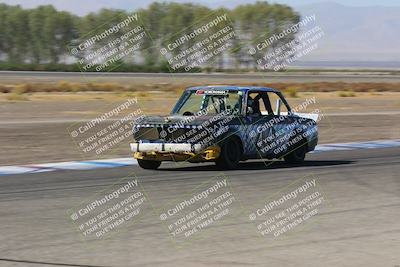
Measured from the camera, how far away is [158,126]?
48.6ft

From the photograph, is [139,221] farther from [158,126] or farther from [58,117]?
[58,117]

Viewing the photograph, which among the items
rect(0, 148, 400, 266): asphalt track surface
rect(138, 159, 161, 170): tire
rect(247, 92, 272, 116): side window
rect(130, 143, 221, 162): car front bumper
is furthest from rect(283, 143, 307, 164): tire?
rect(138, 159, 161, 170): tire

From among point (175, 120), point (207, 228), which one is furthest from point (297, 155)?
point (207, 228)

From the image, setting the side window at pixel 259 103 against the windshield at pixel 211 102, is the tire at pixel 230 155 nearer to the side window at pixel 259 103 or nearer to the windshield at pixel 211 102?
the windshield at pixel 211 102

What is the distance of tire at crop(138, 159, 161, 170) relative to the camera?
616 inches

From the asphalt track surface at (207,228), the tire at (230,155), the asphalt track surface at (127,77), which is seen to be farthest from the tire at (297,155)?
the asphalt track surface at (127,77)

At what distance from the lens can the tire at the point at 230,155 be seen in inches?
592

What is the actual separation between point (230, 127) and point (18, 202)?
487 centimetres

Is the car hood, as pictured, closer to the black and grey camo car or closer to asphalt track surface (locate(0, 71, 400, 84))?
the black and grey camo car

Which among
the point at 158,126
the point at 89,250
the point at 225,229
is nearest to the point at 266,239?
the point at 225,229

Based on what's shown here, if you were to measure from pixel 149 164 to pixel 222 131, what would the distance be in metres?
1.67

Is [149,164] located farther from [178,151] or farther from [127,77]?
[127,77]

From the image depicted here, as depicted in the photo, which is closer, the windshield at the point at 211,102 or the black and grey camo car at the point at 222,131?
the black and grey camo car at the point at 222,131

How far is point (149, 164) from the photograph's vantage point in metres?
15.7
